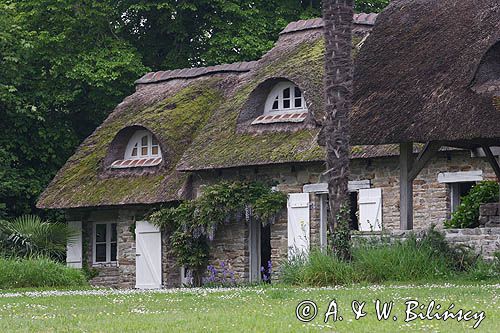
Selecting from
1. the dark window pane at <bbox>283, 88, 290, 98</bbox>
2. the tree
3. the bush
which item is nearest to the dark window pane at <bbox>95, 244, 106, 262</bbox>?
the bush

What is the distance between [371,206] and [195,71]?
8.50 metres

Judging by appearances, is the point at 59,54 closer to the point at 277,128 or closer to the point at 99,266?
the point at 99,266

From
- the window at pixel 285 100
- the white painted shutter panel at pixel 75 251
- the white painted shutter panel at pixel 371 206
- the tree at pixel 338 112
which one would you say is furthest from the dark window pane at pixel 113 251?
the tree at pixel 338 112

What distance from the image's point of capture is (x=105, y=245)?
2906 centimetres

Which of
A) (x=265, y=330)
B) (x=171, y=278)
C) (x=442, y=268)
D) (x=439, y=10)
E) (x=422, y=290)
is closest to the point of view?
(x=265, y=330)

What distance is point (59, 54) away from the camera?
32781mm

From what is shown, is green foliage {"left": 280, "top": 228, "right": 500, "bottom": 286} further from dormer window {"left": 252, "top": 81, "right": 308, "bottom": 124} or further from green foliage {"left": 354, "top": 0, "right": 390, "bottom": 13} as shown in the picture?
green foliage {"left": 354, "top": 0, "right": 390, "bottom": 13}

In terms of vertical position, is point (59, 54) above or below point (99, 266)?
above

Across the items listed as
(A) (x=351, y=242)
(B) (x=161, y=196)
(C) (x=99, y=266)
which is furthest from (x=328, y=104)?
(C) (x=99, y=266)

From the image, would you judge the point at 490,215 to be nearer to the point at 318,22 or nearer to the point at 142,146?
the point at 318,22

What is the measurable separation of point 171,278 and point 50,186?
4.33m

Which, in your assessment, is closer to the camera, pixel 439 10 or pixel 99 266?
pixel 439 10

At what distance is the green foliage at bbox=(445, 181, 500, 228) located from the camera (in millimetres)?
20547

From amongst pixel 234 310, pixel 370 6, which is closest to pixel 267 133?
pixel 370 6
